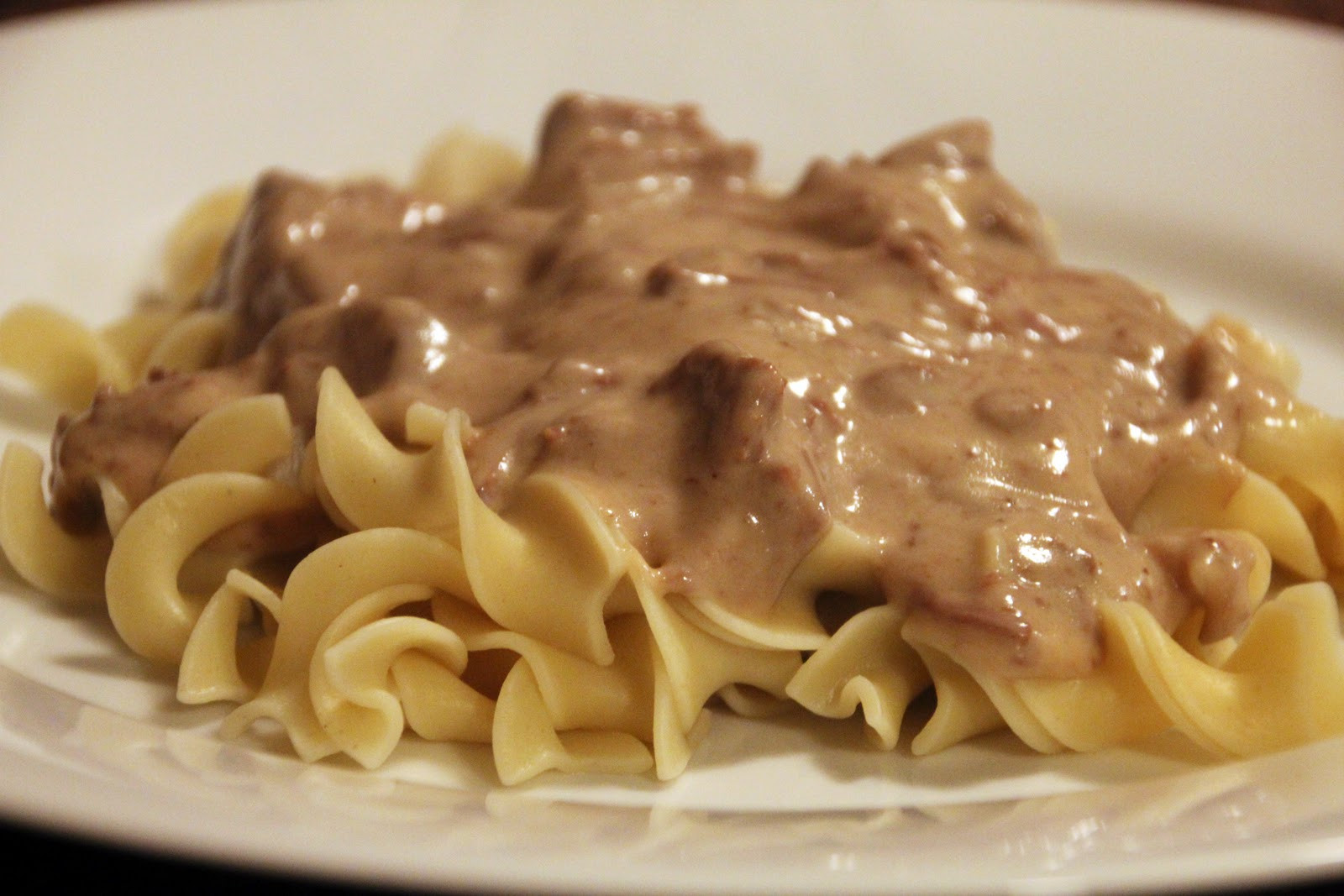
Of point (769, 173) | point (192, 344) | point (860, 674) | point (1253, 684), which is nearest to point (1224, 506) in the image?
point (1253, 684)

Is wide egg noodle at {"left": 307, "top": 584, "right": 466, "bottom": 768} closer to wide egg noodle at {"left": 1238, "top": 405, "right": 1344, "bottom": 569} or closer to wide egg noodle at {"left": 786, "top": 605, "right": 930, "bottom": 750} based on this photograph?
wide egg noodle at {"left": 786, "top": 605, "right": 930, "bottom": 750}

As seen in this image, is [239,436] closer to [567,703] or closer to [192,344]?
[192,344]

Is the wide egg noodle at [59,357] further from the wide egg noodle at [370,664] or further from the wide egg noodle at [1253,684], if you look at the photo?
the wide egg noodle at [1253,684]

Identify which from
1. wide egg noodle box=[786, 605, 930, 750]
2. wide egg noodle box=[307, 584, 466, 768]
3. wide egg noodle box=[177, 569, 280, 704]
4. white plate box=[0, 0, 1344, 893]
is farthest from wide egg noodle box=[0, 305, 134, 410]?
wide egg noodle box=[786, 605, 930, 750]

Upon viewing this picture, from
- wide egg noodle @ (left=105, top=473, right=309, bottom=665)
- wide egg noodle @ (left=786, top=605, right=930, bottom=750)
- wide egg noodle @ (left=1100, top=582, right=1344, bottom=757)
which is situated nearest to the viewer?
wide egg noodle @ (left=1100, top=582, right=1344, bottom=757)

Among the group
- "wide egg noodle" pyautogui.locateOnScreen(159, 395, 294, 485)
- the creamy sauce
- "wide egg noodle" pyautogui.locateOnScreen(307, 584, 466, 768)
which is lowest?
"wide egg noodle" pyautogui.locateOnScreen(307, 584, 466, 768)

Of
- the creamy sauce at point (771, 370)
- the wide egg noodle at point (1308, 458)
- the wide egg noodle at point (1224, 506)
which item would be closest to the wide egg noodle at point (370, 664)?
the creamy sauce at point (771, 370)
